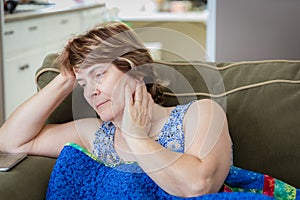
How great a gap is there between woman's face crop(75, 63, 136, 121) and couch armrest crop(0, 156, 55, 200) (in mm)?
236

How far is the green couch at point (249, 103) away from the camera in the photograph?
5.34 feet

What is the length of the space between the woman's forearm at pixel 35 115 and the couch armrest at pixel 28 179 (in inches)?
3.2

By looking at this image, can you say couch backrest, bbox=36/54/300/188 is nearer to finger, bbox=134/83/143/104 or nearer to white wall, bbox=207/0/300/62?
finger, bbox=134/83/143/104

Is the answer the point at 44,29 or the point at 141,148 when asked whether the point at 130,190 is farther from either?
the point at 44,29

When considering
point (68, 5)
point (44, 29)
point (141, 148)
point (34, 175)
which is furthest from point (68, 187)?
point (68, 5)

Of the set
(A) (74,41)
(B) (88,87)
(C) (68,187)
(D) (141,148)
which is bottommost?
(C) (68,187)

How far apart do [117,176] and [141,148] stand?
0.12 m

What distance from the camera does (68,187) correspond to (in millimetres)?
1476

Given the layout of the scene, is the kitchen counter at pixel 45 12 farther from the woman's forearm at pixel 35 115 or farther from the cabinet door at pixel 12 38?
the woman's forearm at pixel 35 115

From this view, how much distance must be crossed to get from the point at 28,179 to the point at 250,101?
0.66 meters

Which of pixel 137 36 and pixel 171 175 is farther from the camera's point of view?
pixel 137 36

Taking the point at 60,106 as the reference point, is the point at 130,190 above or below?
below

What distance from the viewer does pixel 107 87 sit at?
1.42m

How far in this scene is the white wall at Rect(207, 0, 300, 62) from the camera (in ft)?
10.9
